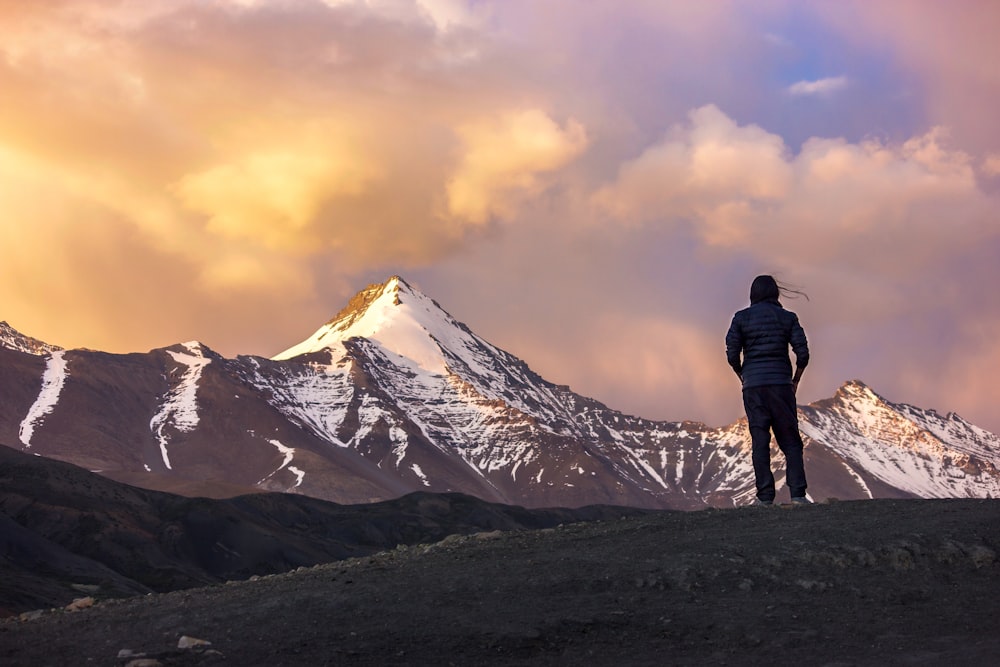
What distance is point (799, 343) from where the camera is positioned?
23.3 m

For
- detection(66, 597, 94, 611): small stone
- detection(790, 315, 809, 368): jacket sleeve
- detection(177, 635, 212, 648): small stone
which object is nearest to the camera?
detection(177, 635, 212, 648): small stone

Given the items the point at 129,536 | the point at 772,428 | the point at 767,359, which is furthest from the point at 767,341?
the point at 129,536

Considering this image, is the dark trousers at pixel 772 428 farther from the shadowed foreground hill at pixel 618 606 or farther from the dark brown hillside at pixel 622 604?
the shadowed foreground hill at pixel 618 606

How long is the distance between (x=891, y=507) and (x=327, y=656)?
11794 mm

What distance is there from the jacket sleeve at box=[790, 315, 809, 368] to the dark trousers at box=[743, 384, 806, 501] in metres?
0.58

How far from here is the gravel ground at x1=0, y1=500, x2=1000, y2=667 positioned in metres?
15.0

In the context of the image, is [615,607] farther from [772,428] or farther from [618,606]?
[772,428]

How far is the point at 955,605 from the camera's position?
1680 cm

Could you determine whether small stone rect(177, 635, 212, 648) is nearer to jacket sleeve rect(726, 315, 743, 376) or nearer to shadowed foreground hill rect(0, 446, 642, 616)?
jacket sleeve rect(726, 315, 743, 376)

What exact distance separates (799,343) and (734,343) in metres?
1.18

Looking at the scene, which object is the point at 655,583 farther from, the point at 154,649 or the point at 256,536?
the point at 256,536

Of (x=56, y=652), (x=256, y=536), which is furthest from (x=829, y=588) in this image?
(x=256, y=536)

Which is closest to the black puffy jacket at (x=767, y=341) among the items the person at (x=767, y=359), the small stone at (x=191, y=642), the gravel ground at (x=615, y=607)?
the person at (x=767, y=359)

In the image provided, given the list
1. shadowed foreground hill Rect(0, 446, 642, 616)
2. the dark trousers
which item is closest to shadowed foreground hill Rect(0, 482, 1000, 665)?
the dark trousers
